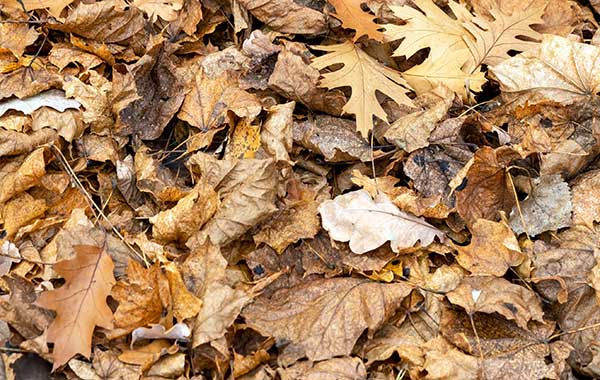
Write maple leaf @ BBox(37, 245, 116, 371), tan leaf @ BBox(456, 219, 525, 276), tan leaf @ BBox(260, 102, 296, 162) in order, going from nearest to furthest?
maple leaf @ BBox(37, 245, 116, 371) → tan leaf @ BBox(456, 219, 525, 276) → tan leaf @ BBox(260, 102, 296, 162)

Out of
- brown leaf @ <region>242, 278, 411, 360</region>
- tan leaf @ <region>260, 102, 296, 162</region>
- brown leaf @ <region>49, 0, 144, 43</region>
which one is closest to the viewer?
brown leaf @ <region>242, 278, 411, 360</region>

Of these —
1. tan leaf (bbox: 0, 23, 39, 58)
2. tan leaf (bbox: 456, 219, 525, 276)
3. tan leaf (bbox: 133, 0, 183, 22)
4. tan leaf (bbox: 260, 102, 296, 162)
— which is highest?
tan leaf (bbox: 133, 0, 183, 22)

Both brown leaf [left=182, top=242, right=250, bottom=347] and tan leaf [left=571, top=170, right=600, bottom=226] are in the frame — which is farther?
tan leaf [left=571, top=170, right=600, bottom=226]

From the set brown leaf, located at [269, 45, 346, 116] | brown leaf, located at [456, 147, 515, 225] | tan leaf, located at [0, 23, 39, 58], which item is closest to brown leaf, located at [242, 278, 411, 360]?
brown leaf, located at [456, 147, 515, 225]

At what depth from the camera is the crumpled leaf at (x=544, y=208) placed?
2320mm

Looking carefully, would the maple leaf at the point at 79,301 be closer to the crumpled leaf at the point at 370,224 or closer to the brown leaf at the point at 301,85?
the crumpled leaf at the point at 370,224

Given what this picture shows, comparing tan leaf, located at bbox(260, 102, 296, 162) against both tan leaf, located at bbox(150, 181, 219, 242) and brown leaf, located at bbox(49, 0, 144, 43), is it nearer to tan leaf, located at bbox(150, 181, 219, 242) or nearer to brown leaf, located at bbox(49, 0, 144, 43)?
tan leaf, located at bbox(150, 181, 219, 242)

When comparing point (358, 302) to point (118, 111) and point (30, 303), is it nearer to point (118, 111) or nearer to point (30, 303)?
point (30, 303)

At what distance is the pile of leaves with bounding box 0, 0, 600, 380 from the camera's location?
2027 millimetres

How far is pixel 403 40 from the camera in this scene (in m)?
2.69

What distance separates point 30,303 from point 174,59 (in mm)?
1171

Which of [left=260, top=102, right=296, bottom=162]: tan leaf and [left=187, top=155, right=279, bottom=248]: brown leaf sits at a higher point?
[left=260, top=102, right=296, bottom=162]: tan leaf

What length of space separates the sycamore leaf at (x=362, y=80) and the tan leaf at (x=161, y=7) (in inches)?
24.4

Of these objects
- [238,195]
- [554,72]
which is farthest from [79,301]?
[554,72]
